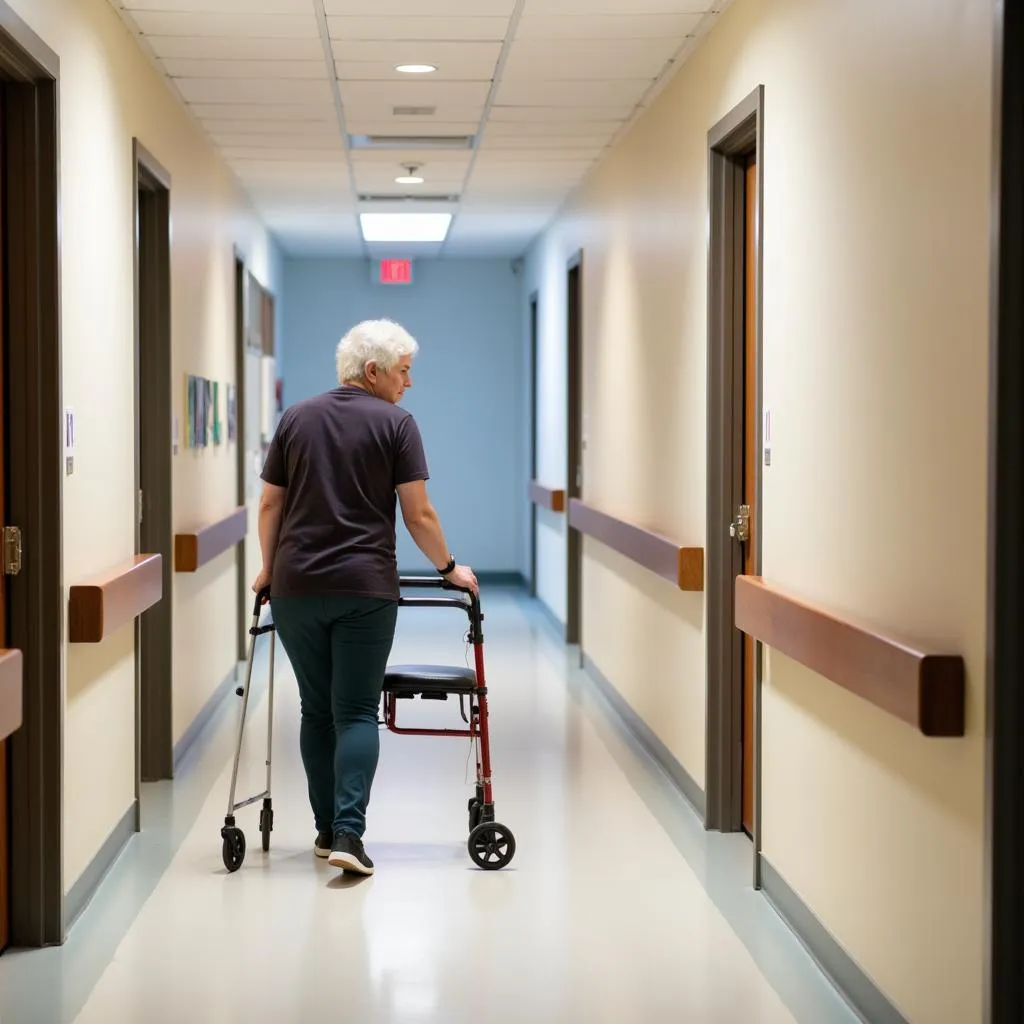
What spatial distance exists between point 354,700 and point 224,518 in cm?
316

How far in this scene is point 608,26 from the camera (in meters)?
5.24

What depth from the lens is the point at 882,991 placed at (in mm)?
3299

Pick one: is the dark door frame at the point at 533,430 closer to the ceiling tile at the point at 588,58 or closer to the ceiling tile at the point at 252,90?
the ceiling tile at the point at 252,90

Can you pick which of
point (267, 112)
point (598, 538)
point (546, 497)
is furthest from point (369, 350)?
point (546, 497)

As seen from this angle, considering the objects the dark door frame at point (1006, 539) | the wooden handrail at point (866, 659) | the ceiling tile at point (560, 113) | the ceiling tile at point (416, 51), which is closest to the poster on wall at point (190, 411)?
the ceiling tile at point (416, 51)

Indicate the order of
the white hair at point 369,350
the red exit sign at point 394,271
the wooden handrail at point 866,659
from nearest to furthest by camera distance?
1. the wooden handrail at point 866,659
2. the white hair at point 369,350
3. the red exit sign at point 394,271

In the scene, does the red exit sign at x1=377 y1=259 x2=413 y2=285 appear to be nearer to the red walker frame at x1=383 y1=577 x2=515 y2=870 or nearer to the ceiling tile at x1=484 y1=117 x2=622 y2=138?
the ceiling tile at x1=484 y1=117 x2=622 y2=138

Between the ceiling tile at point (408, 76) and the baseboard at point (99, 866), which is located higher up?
the ceiling tile at point (408, 76)

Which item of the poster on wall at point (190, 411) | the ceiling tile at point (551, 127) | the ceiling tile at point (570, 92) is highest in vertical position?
the ceiling tile at point (551, 127)

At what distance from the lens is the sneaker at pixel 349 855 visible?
452 centimetres

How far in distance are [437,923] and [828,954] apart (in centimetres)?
110

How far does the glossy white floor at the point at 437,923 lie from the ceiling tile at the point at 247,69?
2824mm

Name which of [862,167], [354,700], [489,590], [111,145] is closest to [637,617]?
[354,700]

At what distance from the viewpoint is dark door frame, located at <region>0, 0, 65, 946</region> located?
3.82m
